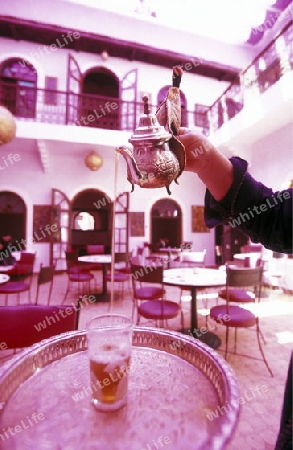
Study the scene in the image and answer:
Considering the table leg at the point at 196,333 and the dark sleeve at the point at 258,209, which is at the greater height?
the dark sleeve at the point at 258,209

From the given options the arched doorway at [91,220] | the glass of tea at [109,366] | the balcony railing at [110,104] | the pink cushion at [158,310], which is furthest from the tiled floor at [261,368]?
the arched doorway at [91,220]

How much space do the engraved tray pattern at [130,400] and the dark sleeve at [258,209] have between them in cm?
40

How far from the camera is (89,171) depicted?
889 cm

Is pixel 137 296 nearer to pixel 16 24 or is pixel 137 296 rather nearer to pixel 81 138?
pixel 81 138

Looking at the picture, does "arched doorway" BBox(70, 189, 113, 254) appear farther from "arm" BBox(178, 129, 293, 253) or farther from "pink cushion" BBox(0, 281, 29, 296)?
"arm" BBox(178, 129, 293, 253)

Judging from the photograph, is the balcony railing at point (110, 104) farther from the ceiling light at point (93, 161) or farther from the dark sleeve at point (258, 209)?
the dark sleeve at point (258, 209)

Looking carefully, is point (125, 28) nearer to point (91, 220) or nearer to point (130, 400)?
point (91, 220)

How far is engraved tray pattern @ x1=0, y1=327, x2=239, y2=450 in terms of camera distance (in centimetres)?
61

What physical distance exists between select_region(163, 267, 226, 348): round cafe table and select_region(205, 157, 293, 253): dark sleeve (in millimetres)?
2149

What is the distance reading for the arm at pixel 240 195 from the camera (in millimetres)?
720

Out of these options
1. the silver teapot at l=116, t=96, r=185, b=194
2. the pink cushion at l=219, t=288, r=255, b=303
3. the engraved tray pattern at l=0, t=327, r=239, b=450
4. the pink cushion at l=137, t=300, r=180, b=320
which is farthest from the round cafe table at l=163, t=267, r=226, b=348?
the silver teapot at l=116, t=96, r=185, b=194

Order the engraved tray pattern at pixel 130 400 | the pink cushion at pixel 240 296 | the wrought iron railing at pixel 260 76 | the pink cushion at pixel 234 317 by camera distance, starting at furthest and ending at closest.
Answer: the wrought iron railing at pixel 260 76, the pink cushion at pixel 240 296, the pink cushion at pixel 234 317, the engraved tray pattern at pixel 130 400

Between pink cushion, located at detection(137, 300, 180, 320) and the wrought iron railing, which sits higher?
the wrought iron railing

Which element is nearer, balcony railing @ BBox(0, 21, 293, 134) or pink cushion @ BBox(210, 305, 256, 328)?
pink cushion @ BBox(210, 305, 256, 328)
